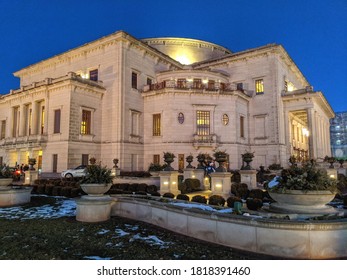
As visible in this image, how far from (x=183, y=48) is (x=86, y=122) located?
24230 millimetres

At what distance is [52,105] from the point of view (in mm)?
30281

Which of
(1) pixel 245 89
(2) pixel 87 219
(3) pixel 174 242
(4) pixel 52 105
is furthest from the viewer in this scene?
(1) pixel 245 89

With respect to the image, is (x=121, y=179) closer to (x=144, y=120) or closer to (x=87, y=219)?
(x=87, y=219)

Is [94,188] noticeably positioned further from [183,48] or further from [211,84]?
[183,48]

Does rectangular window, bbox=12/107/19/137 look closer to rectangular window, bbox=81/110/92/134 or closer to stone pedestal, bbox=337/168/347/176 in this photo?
rectangular window, bbox=81/110/92/134

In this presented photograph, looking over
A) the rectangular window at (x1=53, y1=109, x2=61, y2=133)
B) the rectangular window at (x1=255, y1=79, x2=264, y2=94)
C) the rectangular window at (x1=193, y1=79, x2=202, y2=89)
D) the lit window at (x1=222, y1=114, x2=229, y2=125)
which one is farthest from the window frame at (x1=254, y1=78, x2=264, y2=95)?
the rectangular window at (x1=53, y1=109, x2=61, y2=133)

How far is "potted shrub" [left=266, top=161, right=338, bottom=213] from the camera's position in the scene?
755 cm

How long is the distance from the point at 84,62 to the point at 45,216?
28.5 metres

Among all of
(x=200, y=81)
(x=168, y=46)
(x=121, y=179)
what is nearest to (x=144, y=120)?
Result: (x=200, y=81)

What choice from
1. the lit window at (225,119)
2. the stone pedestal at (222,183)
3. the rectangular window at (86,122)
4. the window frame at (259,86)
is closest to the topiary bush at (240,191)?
the stone pedestal at (222,183)

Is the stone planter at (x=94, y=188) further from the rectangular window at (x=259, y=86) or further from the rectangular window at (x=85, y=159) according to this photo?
the rectangular window at (x=259, y=86)

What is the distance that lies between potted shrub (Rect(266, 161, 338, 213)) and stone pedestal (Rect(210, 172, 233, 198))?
7.54 metres

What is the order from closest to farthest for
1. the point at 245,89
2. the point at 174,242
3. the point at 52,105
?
the point at 174,242 → the point at 52,105 → the point at 245,89

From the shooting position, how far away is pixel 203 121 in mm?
32750
